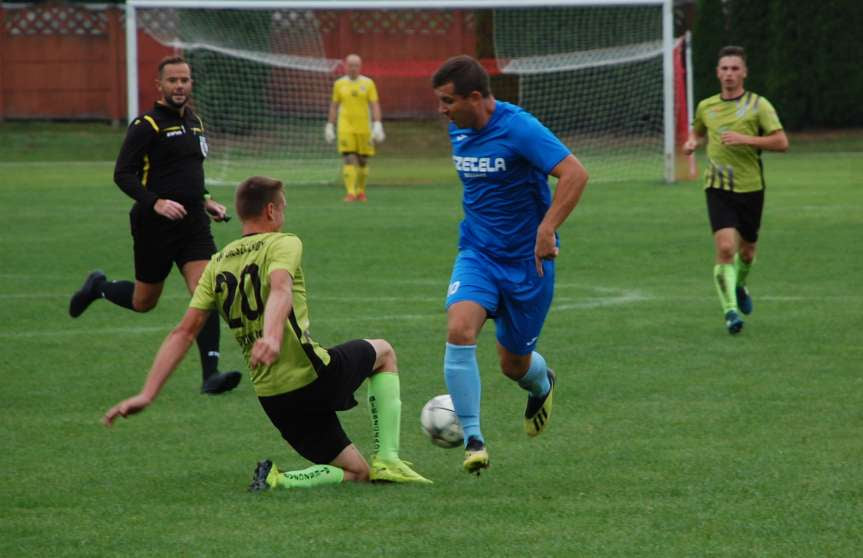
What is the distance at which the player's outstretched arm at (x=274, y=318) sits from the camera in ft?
16.8

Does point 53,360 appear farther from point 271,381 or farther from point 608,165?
point 608,165

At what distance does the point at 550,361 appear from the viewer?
31.7ft

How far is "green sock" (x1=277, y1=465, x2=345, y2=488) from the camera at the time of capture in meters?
6.32

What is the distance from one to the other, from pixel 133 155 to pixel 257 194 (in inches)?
128

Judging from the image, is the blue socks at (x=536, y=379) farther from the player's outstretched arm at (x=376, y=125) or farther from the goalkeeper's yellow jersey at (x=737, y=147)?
the player's outstretched arm at (x=376, y=125)

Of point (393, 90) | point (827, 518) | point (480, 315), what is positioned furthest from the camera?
point (393, 90)

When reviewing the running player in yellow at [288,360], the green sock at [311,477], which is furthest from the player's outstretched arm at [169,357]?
the green sock at [311,477]

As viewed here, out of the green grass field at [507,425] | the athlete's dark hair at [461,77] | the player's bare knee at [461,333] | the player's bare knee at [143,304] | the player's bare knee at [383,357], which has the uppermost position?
the athlete's dark hair at [461,77]

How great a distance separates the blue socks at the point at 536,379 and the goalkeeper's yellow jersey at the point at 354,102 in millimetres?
16462

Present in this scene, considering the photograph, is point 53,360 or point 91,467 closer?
point 91,467

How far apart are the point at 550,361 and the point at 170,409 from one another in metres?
2.60

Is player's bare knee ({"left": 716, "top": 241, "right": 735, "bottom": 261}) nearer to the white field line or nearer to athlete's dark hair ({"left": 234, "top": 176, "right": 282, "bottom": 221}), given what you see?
the white field line

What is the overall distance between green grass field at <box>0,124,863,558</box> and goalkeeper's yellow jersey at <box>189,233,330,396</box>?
1.70 feet

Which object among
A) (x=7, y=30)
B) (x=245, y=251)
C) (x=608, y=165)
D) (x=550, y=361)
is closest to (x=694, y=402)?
(x=550, y=361)
